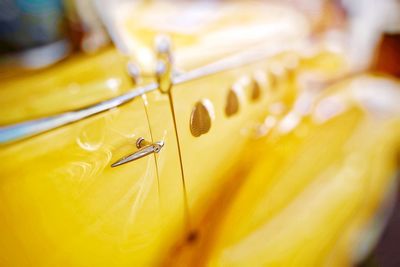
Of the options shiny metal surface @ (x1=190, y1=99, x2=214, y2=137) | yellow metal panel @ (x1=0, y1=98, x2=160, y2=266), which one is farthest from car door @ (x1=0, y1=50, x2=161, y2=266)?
shiny metal surface @ (x1=190, y1=99, x2=214, y2=137)

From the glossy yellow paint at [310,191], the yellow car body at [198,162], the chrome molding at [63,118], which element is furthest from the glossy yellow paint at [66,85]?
the glossy yellow paint at [310,191]

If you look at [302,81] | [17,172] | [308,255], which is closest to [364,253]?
[308,255]

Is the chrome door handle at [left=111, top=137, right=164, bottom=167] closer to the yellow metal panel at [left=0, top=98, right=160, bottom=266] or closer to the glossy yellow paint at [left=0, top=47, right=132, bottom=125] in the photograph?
the yellow metal panel at [left=0, top=98, right=160, bottom=266]

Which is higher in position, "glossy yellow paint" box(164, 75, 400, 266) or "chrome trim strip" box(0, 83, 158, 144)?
"chrome trim strip" box(0, 83, 158, 144)

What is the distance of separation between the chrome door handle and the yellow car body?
1 centimetres

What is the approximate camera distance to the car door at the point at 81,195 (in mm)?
697

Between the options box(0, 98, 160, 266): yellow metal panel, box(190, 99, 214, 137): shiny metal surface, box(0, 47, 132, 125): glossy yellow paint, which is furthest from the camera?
box(0, 47, 132, 125): glossy yellow paint

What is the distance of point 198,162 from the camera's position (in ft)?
3.25

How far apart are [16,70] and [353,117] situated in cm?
132

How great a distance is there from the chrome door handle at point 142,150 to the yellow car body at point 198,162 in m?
0.01

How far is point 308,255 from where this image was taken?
1.08 meters

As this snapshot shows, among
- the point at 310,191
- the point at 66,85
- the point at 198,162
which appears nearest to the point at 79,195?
the point at 198,162

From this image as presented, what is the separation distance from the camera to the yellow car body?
2.43 ft

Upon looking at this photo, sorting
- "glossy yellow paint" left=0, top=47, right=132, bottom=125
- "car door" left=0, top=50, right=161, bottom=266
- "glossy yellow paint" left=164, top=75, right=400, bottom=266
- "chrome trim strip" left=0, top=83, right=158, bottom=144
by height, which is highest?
"glossy yellow paint" left=0, top=47, right=132, bottom=125
